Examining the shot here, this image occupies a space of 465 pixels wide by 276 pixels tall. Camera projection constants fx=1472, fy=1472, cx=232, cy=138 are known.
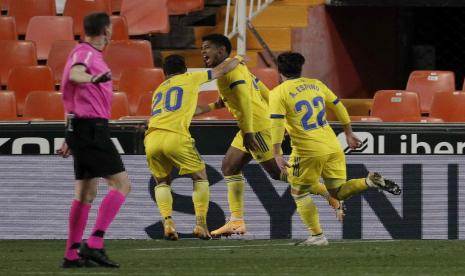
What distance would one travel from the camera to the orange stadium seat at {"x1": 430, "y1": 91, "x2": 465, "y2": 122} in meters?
15.8

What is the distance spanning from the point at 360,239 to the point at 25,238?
10.2ft

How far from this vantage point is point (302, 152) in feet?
41.0

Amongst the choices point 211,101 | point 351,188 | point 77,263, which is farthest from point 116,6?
point 77,263

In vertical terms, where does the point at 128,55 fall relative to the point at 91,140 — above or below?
below

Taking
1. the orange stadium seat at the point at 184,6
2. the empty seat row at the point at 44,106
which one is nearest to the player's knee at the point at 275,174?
the empty seat row at the point at 44,106

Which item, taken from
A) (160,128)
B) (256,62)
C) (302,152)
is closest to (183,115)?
(160,128)

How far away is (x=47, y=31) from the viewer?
17.6m

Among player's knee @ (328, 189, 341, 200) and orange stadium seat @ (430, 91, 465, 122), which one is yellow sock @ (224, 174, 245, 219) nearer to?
player's knee @ (328, 189, 341, 200)

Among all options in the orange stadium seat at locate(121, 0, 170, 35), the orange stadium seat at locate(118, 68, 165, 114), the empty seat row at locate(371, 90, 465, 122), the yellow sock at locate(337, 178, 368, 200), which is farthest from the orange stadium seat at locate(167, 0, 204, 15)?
the yellow sock at locate(337, 178, 368, 200)

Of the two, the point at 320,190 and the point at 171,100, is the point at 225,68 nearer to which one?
the point at 171,100

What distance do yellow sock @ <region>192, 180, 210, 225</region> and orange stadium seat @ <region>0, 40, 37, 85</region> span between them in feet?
15.5

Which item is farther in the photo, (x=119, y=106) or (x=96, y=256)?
(x=119, y=106)

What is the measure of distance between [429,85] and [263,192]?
3912 millimetres

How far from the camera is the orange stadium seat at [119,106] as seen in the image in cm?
1513
